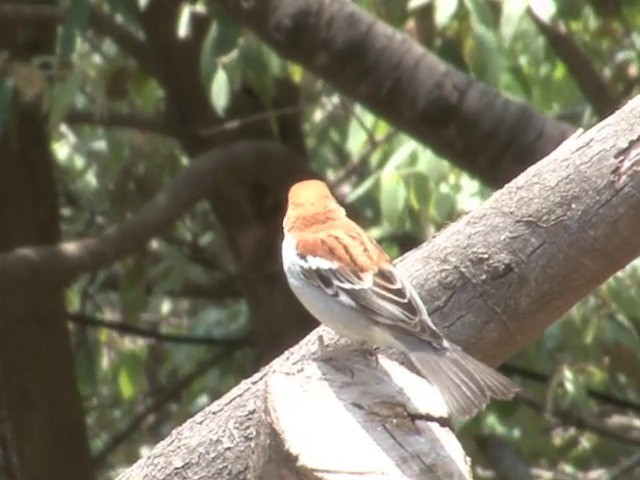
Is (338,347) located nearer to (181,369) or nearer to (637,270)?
(637,270)

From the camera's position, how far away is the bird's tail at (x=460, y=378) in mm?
2215

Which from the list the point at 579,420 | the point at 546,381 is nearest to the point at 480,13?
the point at 546,381

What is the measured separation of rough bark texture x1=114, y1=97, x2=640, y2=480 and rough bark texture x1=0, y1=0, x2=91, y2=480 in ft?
8.64

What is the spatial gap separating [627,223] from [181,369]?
12.3 ft

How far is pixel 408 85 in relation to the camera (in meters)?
3.66

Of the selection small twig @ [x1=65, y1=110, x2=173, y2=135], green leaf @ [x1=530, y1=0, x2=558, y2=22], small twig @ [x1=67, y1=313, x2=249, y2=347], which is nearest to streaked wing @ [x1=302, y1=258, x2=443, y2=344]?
green leaf @ [x1=530, y1=0, x2=558, y2=22]

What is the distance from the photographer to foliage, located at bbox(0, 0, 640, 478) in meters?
3.70

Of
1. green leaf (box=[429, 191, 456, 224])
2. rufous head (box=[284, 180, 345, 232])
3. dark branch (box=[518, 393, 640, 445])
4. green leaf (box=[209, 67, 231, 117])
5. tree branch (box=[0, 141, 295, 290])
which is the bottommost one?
dark branch (box=[518, 393, 640, 445])

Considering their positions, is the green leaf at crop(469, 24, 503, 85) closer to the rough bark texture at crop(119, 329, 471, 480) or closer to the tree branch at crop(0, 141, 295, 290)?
the tree branch at crop(0, 141, 295, 290)

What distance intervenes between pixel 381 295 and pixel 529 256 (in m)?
0.34

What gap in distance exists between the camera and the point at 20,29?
482cm

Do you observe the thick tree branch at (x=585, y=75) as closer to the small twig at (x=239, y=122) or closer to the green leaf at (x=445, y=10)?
the green leaf at (x=445, y=10)

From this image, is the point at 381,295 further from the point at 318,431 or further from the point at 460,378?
the point at 318,431

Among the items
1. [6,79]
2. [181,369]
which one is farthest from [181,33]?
[181,369]
